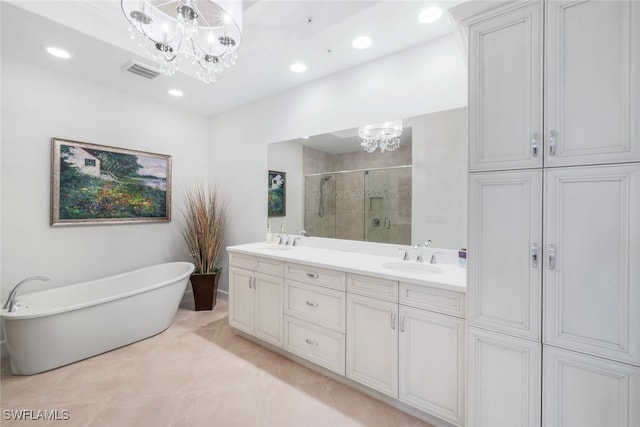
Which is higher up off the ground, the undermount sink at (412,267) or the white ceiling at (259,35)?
the white ceiling at (259,35)

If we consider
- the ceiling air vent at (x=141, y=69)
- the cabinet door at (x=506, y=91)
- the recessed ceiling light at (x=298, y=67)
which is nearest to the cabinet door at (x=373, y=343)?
the cabinet door at (x=506, y=91)

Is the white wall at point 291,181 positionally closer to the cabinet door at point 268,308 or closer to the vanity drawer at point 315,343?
the cabinet door at point 268,308

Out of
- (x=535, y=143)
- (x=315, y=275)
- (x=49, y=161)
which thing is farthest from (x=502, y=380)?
(x=49, y=161)

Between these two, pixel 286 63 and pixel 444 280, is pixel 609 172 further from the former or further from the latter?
pixel 286 63

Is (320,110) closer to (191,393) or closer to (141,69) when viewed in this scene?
(141,69)

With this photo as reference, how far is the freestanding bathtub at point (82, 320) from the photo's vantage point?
6.99 feet

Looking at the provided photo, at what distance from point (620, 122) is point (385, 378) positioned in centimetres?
180

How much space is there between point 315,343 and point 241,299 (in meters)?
0.96

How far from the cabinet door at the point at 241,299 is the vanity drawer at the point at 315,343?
496 millimetres

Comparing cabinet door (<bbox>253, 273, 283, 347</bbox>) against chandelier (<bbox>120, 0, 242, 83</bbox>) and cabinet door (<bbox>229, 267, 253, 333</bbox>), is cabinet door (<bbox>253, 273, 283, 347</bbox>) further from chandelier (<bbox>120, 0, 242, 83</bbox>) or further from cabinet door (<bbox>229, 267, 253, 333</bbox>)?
chandelier (<bbox>120, 0, 242, 83</bbox>)

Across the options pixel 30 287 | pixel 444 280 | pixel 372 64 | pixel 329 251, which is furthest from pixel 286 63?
pixel 30 287

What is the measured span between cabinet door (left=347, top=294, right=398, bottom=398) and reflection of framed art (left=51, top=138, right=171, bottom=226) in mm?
2919

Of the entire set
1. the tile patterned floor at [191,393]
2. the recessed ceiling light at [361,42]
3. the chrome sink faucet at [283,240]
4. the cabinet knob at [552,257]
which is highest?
the recessed ceiling light at [361,42]

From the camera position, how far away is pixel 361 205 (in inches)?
104
